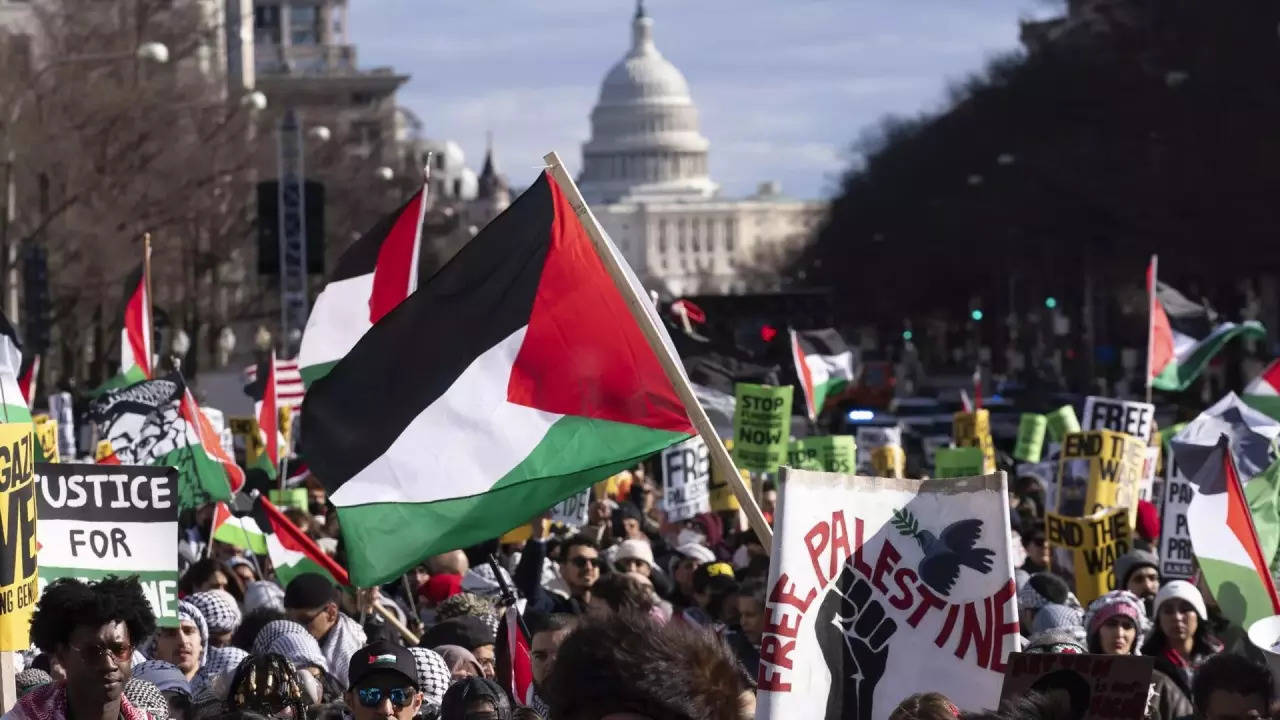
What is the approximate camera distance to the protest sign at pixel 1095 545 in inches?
474

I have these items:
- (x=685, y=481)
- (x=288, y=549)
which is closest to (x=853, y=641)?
(x=288, y=549)

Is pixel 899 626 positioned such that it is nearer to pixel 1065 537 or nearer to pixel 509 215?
pixel 509 215

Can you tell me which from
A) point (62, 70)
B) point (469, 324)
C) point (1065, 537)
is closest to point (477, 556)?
point (1065, 537)

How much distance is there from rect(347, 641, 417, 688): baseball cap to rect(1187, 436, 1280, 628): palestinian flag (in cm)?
327

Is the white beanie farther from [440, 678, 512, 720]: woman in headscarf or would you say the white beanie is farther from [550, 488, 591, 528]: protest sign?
[550, 488, 591, 528]: protest sign

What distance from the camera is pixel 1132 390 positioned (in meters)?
55.8

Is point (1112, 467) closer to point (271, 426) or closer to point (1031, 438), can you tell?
point (271, 426)

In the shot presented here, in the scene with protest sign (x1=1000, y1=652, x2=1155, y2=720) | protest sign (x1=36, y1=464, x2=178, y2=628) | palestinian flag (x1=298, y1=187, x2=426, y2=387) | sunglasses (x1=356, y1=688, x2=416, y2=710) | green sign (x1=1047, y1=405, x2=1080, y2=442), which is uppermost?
palestinian flag (x1=298, y1=187, x2=426, y2=387)

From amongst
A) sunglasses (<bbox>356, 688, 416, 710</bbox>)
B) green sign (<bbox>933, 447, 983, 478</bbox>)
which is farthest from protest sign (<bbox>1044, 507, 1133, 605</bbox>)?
green sign (<bbox>933, 447, 983, 478</bbox>)

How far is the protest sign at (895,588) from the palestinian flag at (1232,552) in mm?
3754

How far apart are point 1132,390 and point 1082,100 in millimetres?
7505

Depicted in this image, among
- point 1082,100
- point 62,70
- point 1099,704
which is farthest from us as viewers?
point 1082,100

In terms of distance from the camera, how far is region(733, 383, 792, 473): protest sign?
1659cm

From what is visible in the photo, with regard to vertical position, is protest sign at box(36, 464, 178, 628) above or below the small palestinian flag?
above
